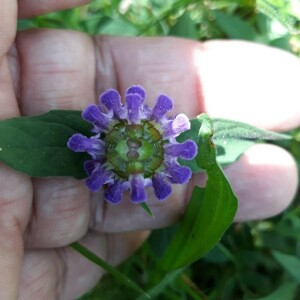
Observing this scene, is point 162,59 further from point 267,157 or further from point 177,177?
point 177,177

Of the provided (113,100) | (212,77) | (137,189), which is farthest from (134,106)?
(212,77)

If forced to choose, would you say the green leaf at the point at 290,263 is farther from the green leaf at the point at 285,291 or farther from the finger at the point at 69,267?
the finger at the point at 69,267

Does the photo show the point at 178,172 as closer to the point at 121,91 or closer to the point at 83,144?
the point at 83,144

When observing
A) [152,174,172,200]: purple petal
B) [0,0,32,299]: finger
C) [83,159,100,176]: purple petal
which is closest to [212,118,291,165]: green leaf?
[152,174,172,200]: purple petal

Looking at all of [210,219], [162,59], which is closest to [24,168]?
[210,219]

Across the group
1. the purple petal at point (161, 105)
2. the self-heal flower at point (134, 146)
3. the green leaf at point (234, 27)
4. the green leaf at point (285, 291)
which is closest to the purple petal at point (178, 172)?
the self-heal flower at point (134, 146)
